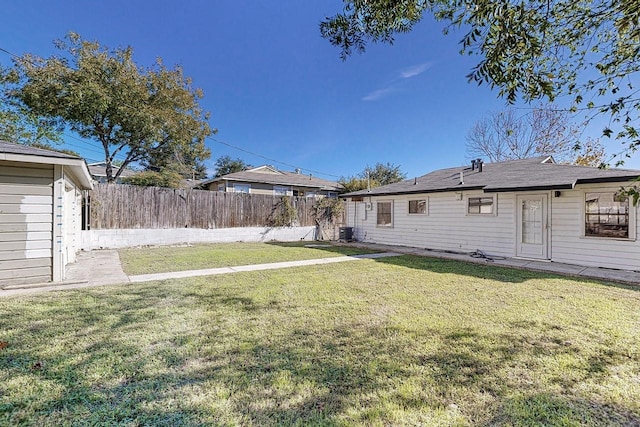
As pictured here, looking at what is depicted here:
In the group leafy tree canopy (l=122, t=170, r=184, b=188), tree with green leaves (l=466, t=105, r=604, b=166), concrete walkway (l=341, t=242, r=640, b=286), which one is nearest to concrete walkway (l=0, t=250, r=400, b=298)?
concrete walkway (l=341, t=242, r=640, b=286)

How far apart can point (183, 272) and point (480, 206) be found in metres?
9.32

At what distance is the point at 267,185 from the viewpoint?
68.7 ft

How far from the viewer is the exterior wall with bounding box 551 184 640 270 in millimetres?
7246

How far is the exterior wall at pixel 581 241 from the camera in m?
7.25

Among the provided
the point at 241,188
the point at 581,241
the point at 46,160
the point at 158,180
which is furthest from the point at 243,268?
the point at 158,180

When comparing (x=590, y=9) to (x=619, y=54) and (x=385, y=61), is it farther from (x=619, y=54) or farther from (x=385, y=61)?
(x=385, y=61)

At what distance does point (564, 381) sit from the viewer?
261 centimetres

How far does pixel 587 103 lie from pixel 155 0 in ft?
43.2

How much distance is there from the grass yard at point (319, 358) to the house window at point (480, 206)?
477 cm

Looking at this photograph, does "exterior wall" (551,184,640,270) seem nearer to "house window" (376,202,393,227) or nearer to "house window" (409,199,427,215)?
"house window" (409,199,427,215)

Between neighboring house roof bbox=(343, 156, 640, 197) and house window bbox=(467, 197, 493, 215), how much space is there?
573mm

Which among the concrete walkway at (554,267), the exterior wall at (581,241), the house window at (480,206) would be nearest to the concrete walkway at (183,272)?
the concrete walkway at (554,267)

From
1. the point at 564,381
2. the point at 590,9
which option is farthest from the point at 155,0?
the point at 564,381

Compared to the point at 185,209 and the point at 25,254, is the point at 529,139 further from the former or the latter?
the point at 25,254
